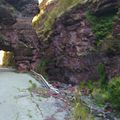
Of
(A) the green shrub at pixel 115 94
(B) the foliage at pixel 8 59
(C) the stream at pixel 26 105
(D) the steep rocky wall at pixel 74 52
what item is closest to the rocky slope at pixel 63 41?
(D) the steep rocky wall at pixel 74 52

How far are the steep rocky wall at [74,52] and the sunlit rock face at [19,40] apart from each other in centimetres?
83

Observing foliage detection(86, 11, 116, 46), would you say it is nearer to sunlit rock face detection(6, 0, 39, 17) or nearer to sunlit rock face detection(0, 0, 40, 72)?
sunlit rock face detection(0, 0, 40, 72)

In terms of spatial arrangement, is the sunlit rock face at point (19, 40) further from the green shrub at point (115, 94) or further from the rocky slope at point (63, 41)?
the green shrub at point (115, 94)

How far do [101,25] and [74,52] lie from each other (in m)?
2.10

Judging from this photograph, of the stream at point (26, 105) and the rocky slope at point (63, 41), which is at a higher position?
the rocky slope at point (63, 41)

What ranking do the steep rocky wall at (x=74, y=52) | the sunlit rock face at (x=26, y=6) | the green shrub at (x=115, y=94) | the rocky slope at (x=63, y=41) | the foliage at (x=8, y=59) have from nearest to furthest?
the green shrub at (x=115, y=94)
the rocky slope at (x=63, y=41)
the steep rocky wall at (x=74, y=52)
the sunlit rock face at (x=26, y=6)
the foliage at (x=8, y=59)

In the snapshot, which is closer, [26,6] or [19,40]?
[19,40]

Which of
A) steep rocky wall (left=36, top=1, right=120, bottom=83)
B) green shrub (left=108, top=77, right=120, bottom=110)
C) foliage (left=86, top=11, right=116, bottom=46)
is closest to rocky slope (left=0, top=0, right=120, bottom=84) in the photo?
steep rocky wall (left=36, top=1, right=120, bottom=83)

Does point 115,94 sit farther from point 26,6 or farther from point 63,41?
A: point 26,6

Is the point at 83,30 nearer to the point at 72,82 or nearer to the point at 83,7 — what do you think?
the point at 83,7

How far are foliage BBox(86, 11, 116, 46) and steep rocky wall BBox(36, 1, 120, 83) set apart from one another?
0.25m

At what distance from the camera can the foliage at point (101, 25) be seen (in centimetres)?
1607

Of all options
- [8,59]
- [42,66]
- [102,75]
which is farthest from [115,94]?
[8,59]

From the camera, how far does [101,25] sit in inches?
648
